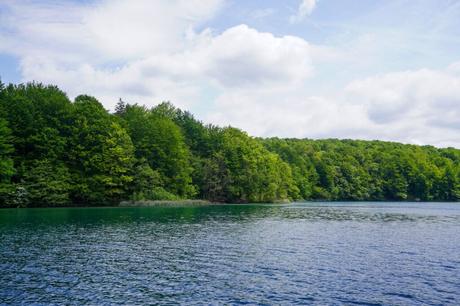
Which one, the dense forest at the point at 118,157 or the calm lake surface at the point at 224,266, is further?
the dense forest at the point at 118,157

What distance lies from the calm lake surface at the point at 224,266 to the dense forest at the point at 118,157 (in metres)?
39.1

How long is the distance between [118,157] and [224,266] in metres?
73.8

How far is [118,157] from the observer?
97.4 meters

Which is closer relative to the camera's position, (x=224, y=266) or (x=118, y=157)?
(x=224, y=266)

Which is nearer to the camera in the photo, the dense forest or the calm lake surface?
the calm lake surface

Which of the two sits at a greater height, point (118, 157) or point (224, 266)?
point (118, 157)

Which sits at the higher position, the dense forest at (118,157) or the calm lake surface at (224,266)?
the dense forest at (118,157)

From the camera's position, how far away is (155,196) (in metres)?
99.4

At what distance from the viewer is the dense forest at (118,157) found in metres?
86.2

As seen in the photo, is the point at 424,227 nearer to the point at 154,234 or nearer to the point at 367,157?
the point at 154,234

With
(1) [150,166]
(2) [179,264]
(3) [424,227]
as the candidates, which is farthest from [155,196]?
(2) [179,264]

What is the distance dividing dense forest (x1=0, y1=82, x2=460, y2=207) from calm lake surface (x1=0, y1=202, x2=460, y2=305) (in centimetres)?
3911

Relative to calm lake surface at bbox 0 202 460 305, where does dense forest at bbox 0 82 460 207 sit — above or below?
above

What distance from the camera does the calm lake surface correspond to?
2172cm
